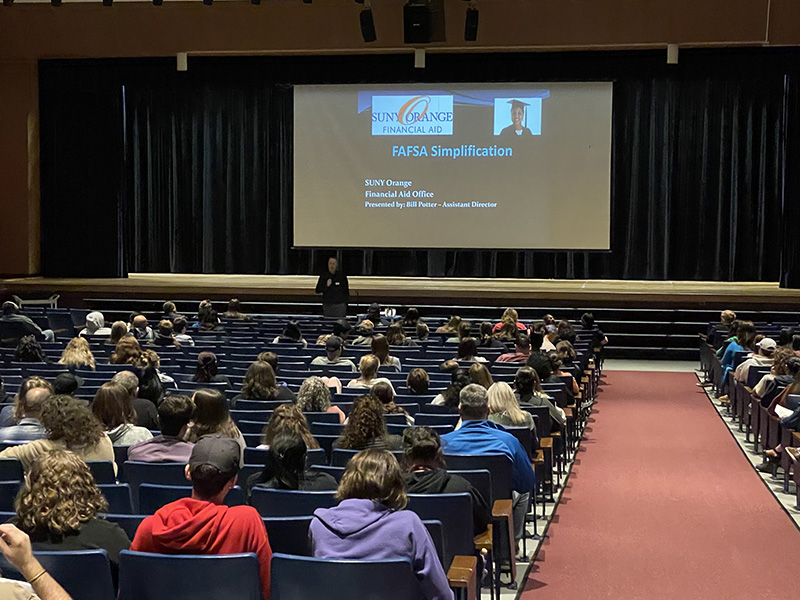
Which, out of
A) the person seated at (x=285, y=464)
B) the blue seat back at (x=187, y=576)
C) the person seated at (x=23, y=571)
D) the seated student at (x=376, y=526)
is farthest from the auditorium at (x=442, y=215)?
the person seated at (x=23, y=571)

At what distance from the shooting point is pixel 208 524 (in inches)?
136

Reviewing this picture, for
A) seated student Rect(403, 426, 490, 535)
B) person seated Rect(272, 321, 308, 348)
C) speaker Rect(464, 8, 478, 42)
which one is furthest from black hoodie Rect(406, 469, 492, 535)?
speaker Rect(464, 8, 478, 42)

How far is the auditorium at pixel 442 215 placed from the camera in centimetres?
935

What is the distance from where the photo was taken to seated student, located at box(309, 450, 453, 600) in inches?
138

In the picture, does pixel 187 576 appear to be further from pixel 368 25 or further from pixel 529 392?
pixel 368 25

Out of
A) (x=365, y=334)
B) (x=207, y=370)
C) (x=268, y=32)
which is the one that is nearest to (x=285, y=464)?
(x=207, y=370)

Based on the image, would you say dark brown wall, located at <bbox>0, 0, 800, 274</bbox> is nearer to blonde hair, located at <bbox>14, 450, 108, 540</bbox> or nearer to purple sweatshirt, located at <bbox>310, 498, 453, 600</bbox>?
purple sweatshirt, located at <bbox>310, 498, 453, 600</bbox>

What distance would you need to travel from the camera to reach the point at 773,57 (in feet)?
59.0

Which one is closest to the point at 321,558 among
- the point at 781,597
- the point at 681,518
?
the point at 781,597

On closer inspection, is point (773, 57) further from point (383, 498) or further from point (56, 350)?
point (383, 498)

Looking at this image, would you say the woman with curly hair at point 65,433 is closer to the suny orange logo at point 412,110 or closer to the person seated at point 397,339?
the person seated at point 397,339

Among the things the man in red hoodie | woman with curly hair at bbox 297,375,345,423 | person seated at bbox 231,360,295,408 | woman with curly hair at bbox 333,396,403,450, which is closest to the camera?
the man in red hoodie

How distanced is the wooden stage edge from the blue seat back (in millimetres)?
14641

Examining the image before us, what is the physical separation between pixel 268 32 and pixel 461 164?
14.5 ft
